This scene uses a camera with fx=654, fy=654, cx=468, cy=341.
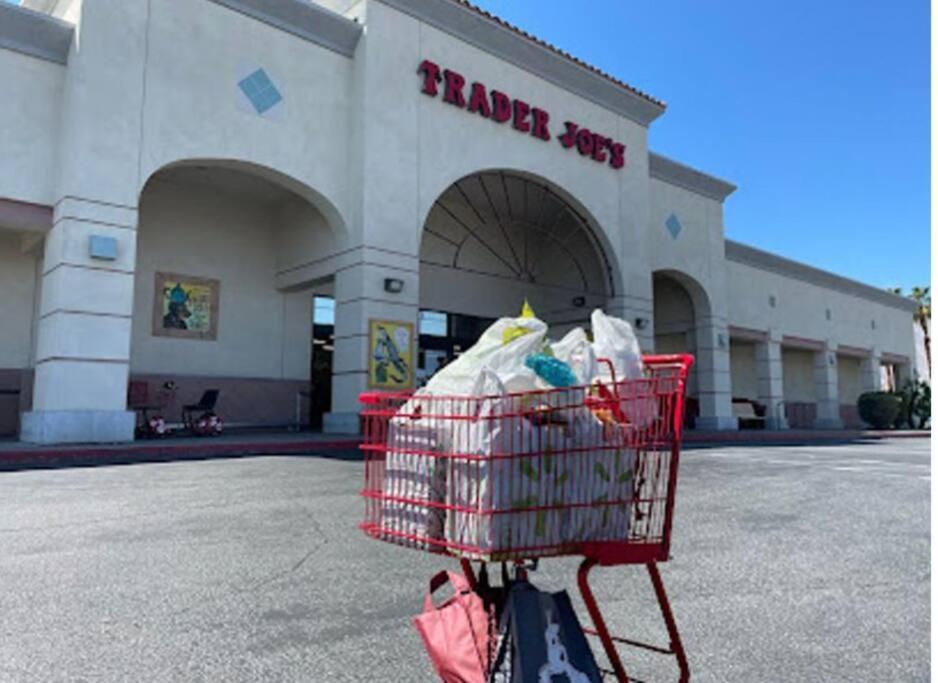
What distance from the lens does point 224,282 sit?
1606 centimetres

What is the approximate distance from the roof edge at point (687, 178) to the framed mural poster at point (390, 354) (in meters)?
11.7

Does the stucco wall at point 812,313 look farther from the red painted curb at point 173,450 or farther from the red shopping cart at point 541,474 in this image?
the red shopping cart at point 541,474

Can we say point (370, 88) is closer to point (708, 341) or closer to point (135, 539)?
point (135, 539)

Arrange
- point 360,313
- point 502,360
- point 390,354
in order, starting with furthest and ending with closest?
point 390,354, point 360,313, point 502,360

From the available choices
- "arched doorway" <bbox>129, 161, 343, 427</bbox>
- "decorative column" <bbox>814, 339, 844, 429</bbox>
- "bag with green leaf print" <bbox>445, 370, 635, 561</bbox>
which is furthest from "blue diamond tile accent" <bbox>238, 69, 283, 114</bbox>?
"decorative column" <bbox>814, 339, 844, 429</bbox>

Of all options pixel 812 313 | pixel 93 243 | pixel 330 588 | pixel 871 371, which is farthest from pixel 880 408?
pixel 330 588

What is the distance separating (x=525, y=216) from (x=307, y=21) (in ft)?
30.6

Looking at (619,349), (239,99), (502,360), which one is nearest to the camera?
(502,360)

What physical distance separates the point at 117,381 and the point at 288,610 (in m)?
9.38

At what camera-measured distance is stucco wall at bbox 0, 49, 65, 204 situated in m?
11.1

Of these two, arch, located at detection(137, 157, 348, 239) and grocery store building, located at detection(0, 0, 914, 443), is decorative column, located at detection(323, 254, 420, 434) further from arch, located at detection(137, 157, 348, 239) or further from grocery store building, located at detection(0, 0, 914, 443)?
arch, located at detection(137, 157, 348, 239)

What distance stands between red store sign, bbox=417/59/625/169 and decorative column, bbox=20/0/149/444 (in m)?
6.30

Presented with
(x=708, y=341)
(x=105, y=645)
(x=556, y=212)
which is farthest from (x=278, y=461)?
(x=708, y=341)

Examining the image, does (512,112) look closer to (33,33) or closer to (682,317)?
(33,33)
